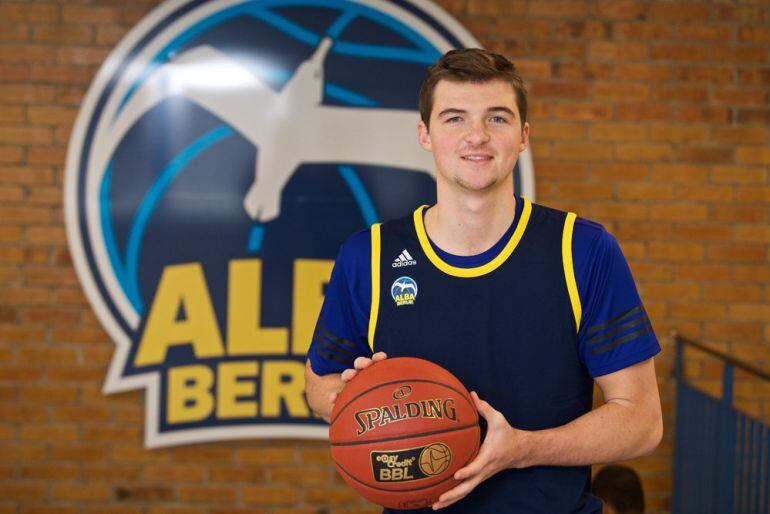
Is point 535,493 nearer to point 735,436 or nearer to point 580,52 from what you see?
point 735,436

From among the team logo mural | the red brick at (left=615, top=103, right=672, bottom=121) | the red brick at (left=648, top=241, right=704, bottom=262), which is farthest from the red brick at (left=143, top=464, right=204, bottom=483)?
the red brick at (left=615, top=103, right=672, bottom=121)

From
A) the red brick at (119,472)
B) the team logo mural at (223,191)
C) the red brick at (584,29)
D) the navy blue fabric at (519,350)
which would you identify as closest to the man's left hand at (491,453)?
the navy blue fabric at (519,350)

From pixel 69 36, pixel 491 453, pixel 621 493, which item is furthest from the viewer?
pixel 69 36

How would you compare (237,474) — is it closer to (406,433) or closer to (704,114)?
(406,433)

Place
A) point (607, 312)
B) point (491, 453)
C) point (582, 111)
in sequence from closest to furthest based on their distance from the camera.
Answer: point (491, 453), point (607, 312), point (582, 111)

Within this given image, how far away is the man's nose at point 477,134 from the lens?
4.89 ft

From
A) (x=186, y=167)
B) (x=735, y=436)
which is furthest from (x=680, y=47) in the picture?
(x=186, y=167)

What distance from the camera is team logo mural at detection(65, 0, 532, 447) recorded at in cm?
313

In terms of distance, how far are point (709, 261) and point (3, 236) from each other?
302 cm

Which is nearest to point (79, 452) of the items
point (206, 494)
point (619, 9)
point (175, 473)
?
point (175, 473)

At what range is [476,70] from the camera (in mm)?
1532

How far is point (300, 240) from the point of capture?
10.4 feet

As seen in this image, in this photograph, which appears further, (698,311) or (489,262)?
(698,311)

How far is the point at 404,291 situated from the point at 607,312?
41cm
